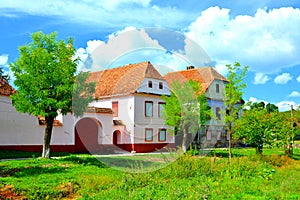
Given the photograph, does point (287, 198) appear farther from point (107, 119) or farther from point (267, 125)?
point (107, 119)

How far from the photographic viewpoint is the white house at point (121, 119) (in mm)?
29045

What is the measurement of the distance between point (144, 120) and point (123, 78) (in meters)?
5.13

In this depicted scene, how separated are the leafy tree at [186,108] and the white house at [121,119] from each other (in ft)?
14.5

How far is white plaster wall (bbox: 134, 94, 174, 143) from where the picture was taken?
3316 centimetres

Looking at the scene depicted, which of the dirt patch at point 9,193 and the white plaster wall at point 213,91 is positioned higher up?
the white plaster wall at point 213,91

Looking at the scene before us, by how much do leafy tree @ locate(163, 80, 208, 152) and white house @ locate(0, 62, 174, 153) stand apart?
443 centimetres

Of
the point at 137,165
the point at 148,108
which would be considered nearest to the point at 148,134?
the point at 148,108

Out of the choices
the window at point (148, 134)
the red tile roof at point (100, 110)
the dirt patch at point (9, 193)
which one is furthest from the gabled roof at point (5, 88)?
the dirt patch at point (9, 193)

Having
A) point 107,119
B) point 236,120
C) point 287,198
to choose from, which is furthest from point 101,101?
point 287,198

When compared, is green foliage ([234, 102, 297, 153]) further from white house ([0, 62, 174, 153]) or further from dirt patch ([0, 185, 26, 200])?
dirt patch ([0, 185, 26, 200])

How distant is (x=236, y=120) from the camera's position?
80.1 ft

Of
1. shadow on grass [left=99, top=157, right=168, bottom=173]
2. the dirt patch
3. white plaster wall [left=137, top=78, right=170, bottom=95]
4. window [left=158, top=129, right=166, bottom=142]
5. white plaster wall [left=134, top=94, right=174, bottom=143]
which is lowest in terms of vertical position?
the dirt patch

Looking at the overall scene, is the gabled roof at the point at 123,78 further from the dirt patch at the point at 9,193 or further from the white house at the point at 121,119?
the dirt patch at the point at 9,193

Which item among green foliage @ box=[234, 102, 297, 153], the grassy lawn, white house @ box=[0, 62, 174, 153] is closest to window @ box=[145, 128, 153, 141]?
white house @ box=[0, 62, 174, 153]
